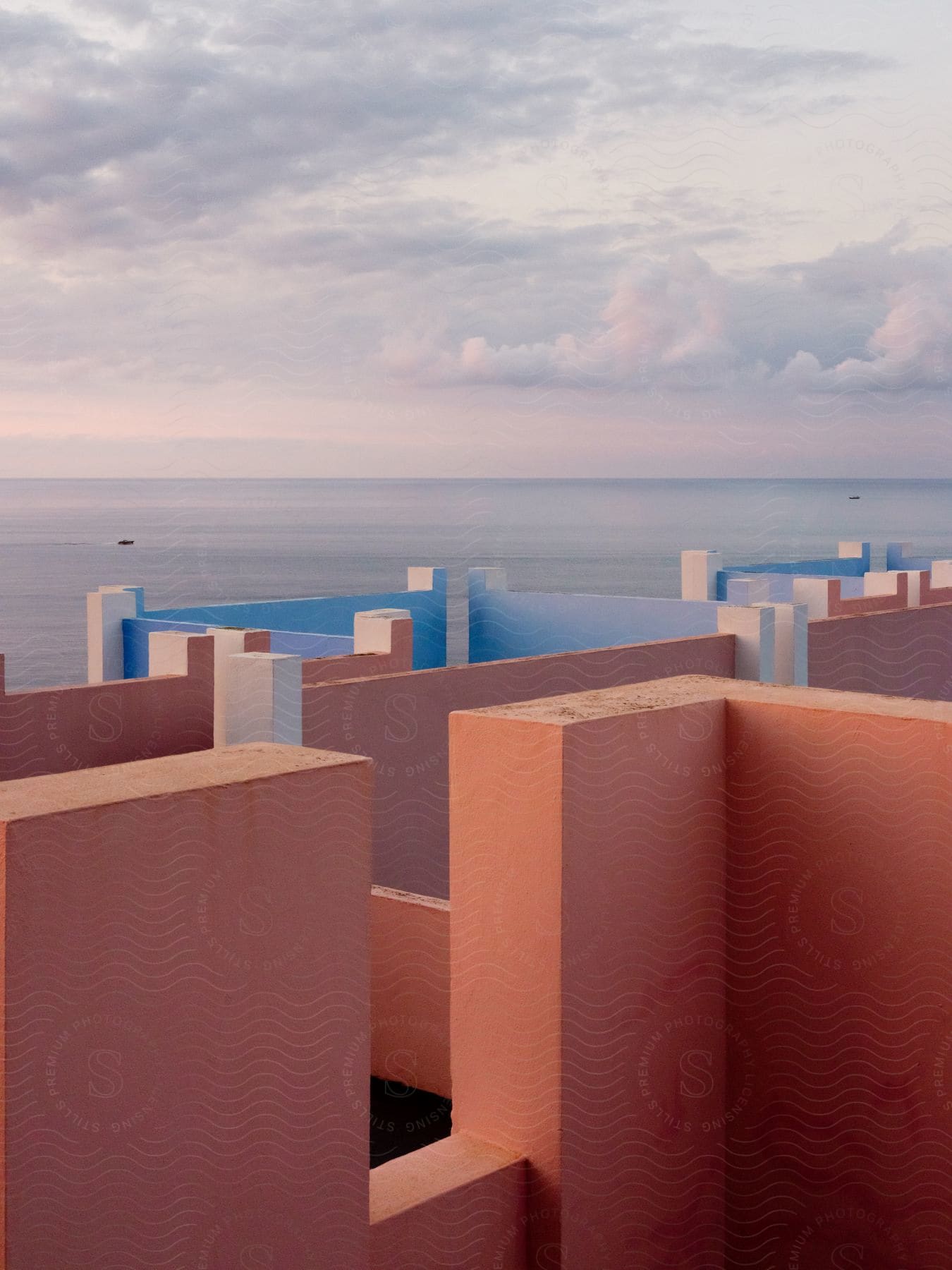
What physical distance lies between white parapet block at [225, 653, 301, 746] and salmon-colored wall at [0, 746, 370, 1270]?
11.2 feet

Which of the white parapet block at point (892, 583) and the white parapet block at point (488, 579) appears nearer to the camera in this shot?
the white parapet block at point (892, 583)

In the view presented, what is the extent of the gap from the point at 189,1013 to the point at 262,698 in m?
4.07

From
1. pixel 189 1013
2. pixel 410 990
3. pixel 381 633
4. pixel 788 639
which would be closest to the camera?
pixel 189 1013

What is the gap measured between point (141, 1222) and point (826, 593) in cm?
1048

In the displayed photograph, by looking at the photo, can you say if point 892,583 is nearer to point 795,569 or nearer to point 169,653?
point 795,569

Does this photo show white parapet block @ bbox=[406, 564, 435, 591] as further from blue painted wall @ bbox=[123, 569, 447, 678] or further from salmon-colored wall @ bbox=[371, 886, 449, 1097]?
salmon-colored wall @ bbox=[371, 886, 449, 1097]

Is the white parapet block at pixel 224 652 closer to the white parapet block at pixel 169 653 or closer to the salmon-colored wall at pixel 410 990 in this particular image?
the white parapet block at pixel 169 653

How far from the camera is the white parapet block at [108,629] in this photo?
11.4 meters

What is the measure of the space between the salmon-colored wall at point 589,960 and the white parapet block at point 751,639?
18.8 feet

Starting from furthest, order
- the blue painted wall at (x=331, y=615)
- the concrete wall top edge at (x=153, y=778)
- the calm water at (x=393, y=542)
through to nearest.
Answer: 1. the calm water at (x=393, y=542)
2. the blue painted wall at (x=331, y=615)
3. the concrete wall top edge at (x=153, y=778)

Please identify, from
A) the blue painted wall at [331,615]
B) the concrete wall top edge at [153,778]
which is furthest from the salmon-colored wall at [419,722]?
the concrete wall top edge at [153,778]

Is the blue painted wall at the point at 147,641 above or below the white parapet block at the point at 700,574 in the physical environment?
Result: below

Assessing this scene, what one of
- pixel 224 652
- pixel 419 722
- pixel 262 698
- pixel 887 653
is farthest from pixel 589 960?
pixel 887 653

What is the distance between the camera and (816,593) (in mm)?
13008
